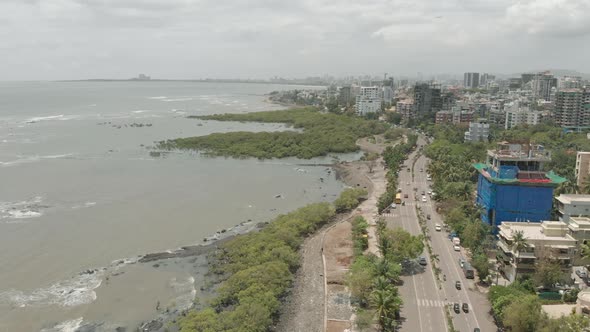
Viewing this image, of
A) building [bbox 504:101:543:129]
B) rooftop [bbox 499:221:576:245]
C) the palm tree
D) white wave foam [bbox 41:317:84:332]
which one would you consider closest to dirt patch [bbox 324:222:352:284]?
the palm tree

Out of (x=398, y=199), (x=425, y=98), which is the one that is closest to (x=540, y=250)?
(x=398, y=199)

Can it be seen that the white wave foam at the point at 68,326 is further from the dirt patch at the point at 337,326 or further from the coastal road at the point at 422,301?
the coastal road at the point at 422,301

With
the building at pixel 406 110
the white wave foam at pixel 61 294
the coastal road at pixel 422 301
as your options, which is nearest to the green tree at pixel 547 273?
the coastal road at pixel 422 301

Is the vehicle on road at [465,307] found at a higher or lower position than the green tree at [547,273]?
lower

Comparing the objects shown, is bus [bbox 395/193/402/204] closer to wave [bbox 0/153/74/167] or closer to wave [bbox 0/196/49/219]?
wave [bbox 0/196/49/219]

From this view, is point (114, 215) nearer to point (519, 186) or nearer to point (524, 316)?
point (519, 186)

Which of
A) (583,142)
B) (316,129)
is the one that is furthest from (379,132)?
(583,142)

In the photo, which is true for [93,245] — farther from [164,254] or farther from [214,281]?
[214,281]
